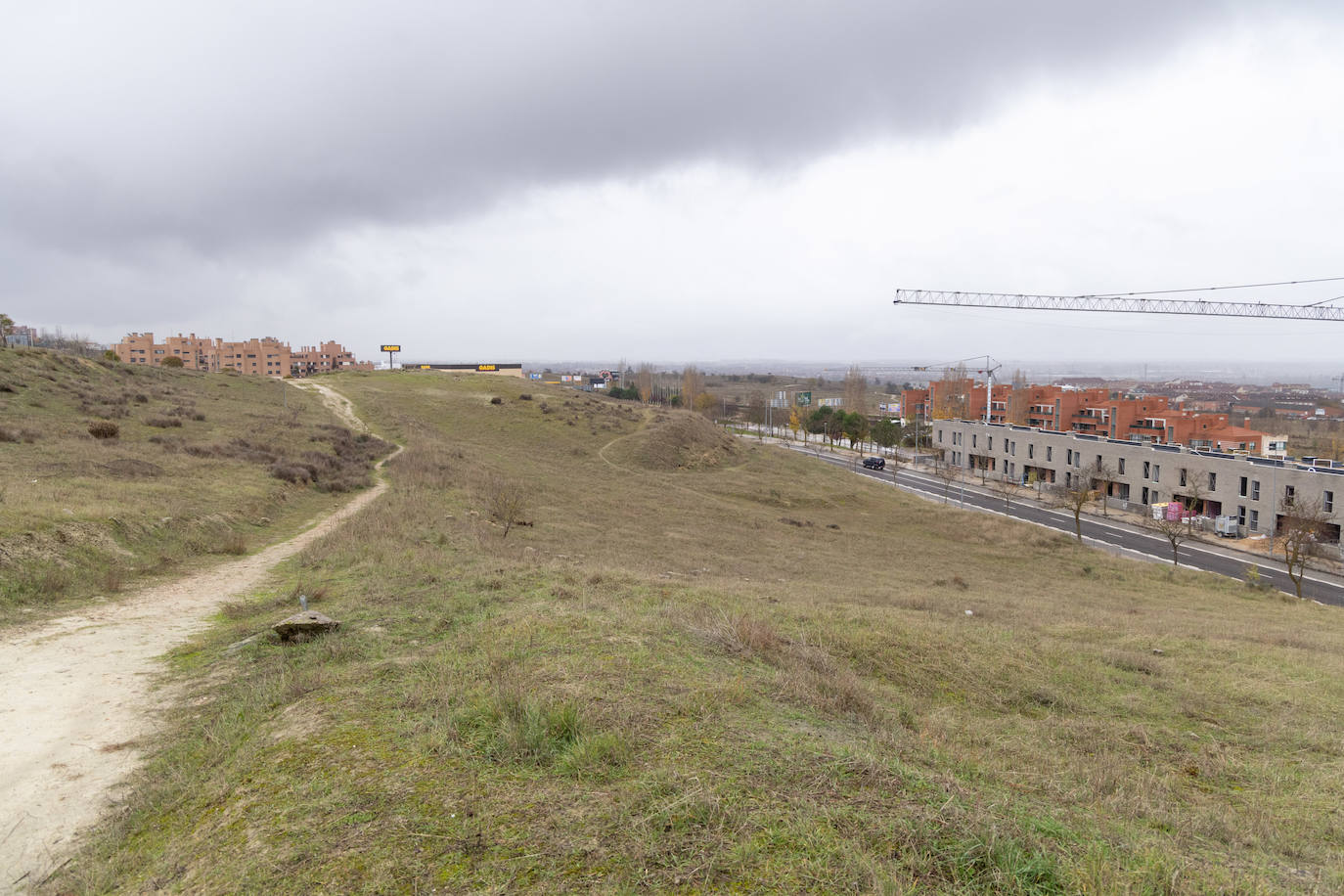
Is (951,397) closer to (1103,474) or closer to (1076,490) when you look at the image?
(1103,474)

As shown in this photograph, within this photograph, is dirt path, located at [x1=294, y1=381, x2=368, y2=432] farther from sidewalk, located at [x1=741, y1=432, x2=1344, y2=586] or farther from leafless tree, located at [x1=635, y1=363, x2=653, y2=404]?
leafless tree, located at [x1=635, y1=363, x2=653, y2=404]

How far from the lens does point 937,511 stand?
45.8 meters

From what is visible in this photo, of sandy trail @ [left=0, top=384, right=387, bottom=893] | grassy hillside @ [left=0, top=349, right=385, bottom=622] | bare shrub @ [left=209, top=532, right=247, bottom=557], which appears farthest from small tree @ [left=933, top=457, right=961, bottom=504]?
sandy trail @ [left=0, top=384, right=387, bottom=893]

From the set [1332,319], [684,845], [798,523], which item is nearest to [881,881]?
[684,845]

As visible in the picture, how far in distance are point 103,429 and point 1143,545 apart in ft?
204

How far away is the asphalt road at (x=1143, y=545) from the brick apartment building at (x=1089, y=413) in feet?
63.2

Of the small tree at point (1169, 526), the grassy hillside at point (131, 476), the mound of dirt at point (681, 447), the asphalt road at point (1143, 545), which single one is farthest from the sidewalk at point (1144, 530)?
the grassy hillside at point (131, 476)

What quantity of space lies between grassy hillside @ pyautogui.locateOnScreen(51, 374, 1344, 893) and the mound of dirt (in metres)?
39.1

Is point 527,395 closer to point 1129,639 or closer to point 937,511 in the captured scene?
point 937,511

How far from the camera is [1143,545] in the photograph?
47188mm

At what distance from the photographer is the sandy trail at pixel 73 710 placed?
5.37m

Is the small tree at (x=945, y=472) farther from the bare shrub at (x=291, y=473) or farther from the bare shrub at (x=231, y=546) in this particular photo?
the bare shrub at (x=231, y=546)

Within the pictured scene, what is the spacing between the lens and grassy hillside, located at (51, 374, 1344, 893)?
13.5ft

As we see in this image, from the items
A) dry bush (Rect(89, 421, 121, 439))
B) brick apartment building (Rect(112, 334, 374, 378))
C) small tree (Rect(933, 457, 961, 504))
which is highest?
brick apartment building (Rect(112, 334, 374, 378))
